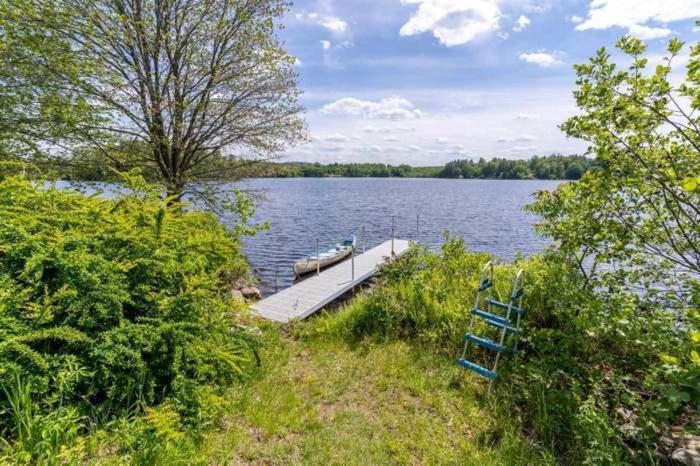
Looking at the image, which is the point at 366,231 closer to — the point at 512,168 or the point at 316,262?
the point at 316,262

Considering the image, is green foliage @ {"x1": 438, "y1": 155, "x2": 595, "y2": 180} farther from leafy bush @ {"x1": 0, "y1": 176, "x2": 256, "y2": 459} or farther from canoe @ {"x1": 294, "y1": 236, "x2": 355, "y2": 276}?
leafy bush @ {"x1": 0, "y1": 176, "x2": 256, "y2": 459}

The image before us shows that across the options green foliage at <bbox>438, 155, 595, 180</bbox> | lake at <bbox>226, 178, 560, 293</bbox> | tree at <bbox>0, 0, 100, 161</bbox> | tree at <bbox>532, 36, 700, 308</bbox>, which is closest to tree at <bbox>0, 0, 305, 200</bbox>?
tree at <bbox>0, 0, 100, 161</bbox>

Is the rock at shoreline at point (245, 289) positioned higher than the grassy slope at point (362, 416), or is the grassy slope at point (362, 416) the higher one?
the grassy slope at point (362, 416)

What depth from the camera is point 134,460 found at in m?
2.44

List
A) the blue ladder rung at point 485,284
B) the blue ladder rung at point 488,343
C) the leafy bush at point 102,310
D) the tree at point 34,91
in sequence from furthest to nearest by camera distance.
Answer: the tree at point 34,91 < the blue ladder rung at point 485,284 < the blue ladder rung at point 488,343 < the leafy bush at point 102,310

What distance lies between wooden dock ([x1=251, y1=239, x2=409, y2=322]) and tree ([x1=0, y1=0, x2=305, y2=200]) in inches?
133

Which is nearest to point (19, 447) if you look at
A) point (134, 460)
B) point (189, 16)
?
point (134, 460)

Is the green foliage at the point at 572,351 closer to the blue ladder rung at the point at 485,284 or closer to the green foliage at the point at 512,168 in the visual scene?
the blue ladder rung at the point at 485,284

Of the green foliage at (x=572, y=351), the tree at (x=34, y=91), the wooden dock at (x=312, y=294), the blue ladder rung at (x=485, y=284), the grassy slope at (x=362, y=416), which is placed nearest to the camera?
the green foliage at (x=572, y=351)

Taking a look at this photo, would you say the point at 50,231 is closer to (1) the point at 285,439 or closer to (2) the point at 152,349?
(2) the point at 152,349

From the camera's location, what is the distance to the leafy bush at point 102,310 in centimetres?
251

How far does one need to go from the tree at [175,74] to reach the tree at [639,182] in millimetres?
6554

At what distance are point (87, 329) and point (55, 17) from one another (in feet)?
24.0

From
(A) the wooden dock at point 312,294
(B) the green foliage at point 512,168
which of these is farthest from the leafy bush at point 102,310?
(B) the green foliage at point 512,168
